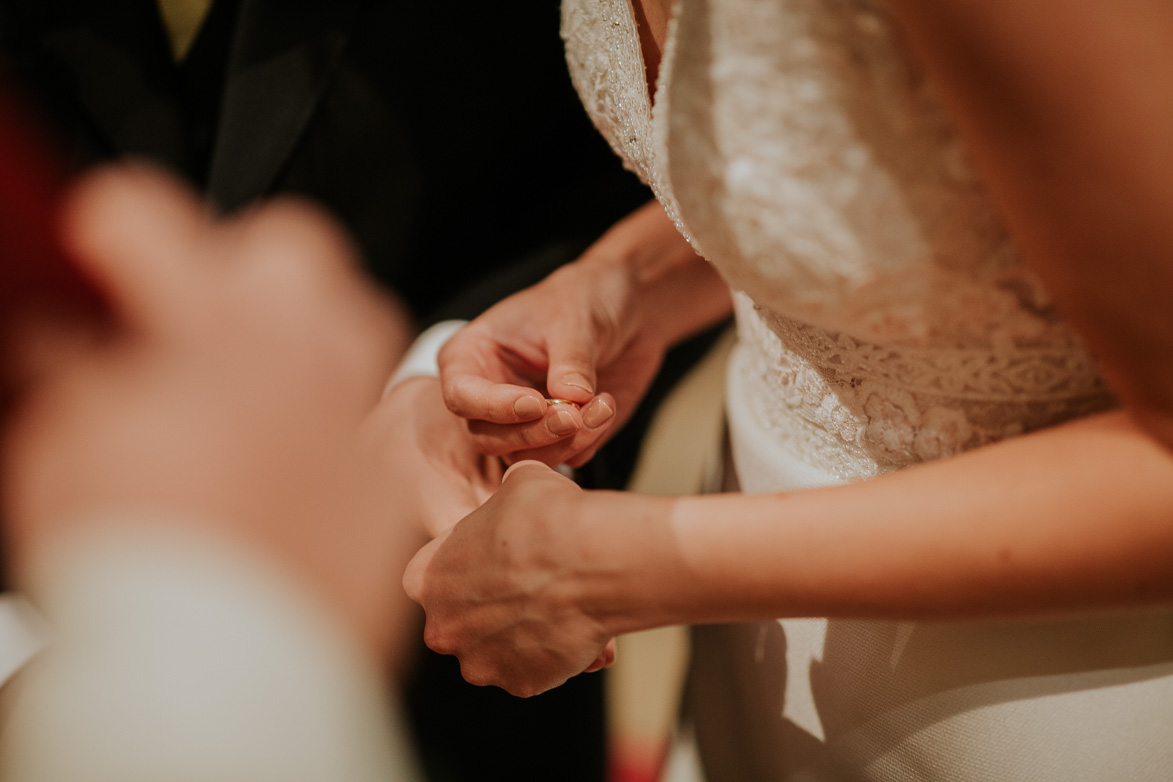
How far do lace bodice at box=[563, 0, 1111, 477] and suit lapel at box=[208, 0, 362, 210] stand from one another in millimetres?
675

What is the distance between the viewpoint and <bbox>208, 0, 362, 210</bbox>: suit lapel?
2.72ft

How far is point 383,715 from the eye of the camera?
69cm

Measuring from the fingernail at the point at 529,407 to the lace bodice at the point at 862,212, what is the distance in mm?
162

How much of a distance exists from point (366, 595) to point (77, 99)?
79cm

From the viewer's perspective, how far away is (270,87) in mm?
848

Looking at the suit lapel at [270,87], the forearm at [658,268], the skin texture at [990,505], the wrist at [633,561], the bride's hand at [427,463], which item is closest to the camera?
the skin texture at [990,505]

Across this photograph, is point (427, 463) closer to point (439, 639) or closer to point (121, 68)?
point (439, 639)

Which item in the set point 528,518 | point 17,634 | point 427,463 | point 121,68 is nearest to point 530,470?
point 528,518

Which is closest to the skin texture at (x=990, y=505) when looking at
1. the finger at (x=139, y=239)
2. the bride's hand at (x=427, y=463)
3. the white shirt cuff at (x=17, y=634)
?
the bride's hand at (x=427, y=463)

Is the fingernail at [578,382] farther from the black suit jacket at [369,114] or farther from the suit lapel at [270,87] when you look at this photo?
the suit lapel at [270,87]

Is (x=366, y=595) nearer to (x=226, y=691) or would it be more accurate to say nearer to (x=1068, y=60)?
(x=226, y=691)

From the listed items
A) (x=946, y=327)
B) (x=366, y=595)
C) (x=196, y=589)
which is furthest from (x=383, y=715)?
(x=946, y=327)

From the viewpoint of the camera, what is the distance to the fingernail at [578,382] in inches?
19.3

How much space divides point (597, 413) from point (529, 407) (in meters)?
0.05
